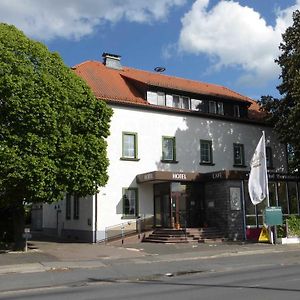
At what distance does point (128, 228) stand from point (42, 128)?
1006cm

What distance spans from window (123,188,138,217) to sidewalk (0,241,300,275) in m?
2.72

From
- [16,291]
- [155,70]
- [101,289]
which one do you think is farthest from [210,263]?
[155,70]

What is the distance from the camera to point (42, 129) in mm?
20031

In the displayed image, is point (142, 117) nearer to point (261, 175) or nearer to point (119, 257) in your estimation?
point (261, 175)

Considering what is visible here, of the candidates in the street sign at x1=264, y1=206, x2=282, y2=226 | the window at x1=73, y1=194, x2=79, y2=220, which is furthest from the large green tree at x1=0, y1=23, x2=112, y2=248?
the street sign at x1=264, y1=206, x2=282, y2=226

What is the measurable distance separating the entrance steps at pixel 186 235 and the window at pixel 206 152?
17.9 ft

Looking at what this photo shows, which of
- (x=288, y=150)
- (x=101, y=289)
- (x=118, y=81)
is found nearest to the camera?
(x=101, y=289)

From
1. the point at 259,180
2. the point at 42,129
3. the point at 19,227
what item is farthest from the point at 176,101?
the point at 19,227

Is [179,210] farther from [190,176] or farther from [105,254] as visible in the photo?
[105,254]

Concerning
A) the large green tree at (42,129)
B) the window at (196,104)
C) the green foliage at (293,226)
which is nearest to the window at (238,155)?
the window at (196,104)

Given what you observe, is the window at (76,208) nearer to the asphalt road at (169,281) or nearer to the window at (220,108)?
the asphalt road at (169,281)

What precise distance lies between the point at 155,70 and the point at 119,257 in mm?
21653

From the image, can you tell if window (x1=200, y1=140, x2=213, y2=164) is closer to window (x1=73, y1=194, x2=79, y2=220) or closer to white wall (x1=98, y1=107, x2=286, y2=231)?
white wall (x1=98, y1=107, x2=286, y2=231)

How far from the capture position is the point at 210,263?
17406mm
